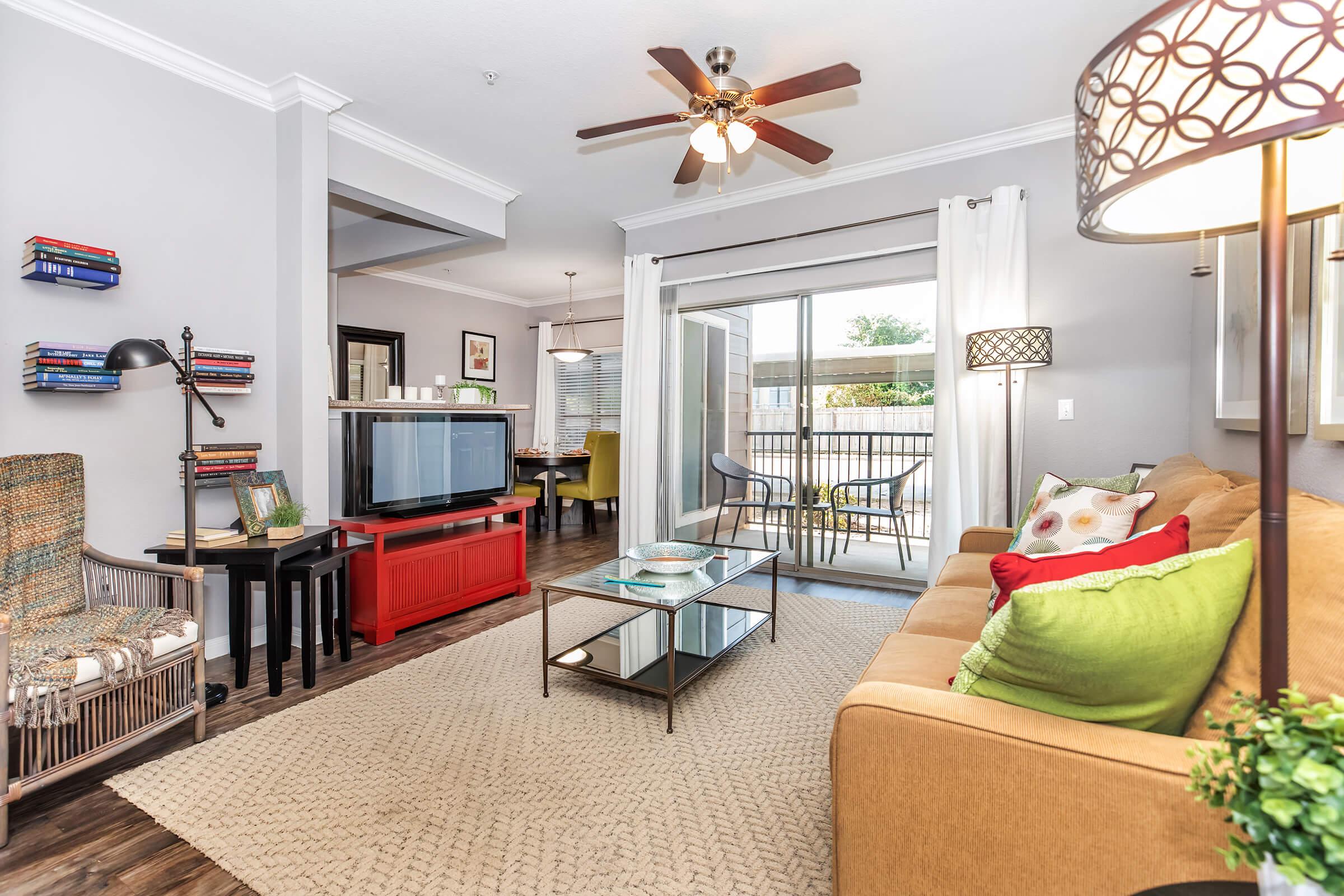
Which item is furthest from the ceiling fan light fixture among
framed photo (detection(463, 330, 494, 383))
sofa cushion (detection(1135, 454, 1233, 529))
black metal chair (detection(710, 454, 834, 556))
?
framed photo (detection(463, 330, 494, 383))

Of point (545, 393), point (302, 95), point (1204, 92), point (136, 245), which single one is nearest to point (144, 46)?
point (302, 95)

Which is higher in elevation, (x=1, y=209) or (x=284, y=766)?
(x=1, y=209)

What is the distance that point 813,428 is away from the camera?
427 centimetres

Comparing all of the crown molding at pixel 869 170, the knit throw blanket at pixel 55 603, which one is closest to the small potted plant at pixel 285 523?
the knit throw blanket at pixel 55 603

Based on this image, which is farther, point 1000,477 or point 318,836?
point 1000,477

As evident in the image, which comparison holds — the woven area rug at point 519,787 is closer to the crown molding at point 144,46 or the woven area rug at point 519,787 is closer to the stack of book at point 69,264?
the stack of book at point 69,264

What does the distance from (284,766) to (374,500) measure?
153 centimetres

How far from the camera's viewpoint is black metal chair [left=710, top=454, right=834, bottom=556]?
4367 millimetres

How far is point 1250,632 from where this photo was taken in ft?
3.12

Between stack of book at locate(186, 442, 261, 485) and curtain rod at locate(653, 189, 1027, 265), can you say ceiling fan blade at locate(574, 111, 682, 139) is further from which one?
stack of book at locate(186, 442, 261, 485)

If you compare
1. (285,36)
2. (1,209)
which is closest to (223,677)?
(1,209)

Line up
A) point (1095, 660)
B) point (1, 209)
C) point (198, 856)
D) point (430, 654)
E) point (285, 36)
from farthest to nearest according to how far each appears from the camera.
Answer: point (430, 654) < point (285, 36) < point (1, 209) < point (198, 856) < point (1095, 660)

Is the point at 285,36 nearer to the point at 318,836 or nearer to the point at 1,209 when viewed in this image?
the point at 1,209

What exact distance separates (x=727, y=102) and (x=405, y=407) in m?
2.24
